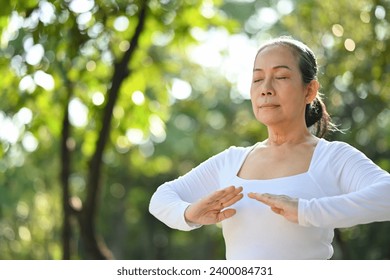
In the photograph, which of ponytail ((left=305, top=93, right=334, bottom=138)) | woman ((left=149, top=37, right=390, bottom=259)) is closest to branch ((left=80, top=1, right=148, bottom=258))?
ponytail ((left=305, top=93, right=334, bottom=138))

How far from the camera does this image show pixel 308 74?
172cm

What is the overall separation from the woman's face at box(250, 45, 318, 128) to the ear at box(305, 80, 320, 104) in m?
0.04

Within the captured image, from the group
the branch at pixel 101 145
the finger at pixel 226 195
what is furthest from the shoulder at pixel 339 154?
the branch at pixel 101 145

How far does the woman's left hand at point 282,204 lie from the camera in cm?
147

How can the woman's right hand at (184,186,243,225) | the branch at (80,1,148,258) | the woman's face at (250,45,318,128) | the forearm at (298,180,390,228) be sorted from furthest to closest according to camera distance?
the branch at (80,1,148,258)
the woman's face at (250,45,318,128)
the woman's right hand at (184,186,243,225)
the forearm at (298,180,390,228)

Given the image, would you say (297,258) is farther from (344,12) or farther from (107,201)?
(107,201)

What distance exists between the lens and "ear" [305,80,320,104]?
5.69ft

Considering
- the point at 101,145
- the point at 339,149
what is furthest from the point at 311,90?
the point at 101,145

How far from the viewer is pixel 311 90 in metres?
1.74

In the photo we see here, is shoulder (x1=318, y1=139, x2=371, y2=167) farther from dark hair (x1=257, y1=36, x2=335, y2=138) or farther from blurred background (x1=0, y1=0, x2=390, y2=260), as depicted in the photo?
blurred background (x1=0, y1=0, x2=390, y2=260)

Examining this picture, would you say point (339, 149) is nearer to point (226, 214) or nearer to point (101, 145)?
point (226, 214)
